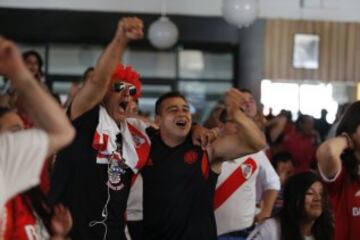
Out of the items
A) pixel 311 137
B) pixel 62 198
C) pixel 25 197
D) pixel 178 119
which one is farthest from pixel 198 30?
pixel 25 197

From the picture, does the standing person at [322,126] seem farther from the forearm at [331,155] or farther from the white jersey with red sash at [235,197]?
the forearm at [331,155]

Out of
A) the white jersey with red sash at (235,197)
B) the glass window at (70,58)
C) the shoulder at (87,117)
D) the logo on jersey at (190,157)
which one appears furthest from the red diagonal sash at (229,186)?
the glass window at (70,58)

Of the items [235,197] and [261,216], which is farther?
[261,216]

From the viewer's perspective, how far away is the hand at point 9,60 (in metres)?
1.86

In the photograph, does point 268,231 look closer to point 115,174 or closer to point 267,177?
point 115,174

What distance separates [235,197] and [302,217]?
100 centimetres

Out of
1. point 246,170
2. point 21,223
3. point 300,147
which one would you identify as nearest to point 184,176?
point 246,170

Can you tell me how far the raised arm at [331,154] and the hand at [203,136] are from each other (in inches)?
21.4

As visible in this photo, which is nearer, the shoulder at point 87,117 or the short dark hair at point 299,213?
the shoulder at point 87,117

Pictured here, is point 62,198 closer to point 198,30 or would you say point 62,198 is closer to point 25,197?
point 25,197

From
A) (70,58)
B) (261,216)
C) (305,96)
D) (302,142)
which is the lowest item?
(261,216)

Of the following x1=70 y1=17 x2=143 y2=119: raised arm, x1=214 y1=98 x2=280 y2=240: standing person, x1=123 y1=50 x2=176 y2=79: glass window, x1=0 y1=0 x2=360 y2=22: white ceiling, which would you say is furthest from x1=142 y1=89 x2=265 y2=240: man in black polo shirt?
x1=123 y1=50 x2=176 y2=79: glass window

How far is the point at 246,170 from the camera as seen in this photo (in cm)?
472

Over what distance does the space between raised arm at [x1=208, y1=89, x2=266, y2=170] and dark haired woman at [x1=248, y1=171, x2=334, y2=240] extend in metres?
0.29
